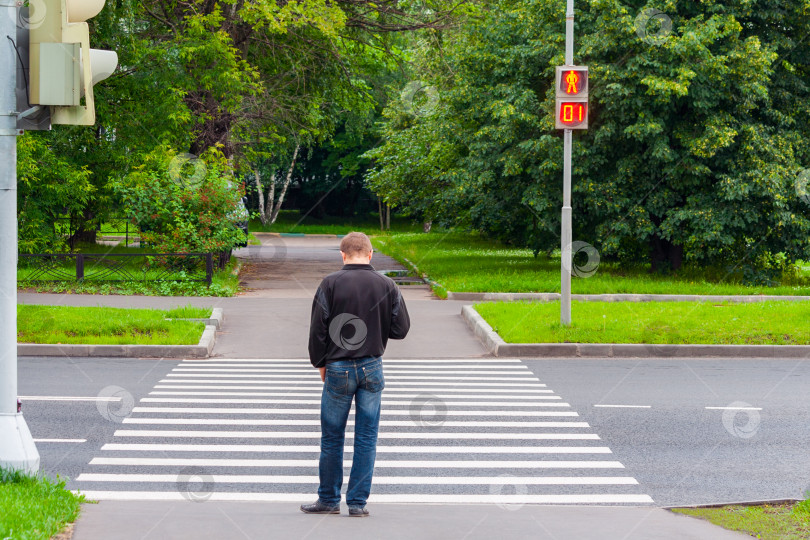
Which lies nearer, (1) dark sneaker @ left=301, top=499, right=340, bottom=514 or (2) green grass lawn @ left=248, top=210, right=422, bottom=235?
(1) dark sneaker @ left=301, top=499, right=340, bottom=514

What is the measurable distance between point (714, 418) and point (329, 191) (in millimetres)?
69292

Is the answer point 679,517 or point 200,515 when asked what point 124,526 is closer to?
point 200,515

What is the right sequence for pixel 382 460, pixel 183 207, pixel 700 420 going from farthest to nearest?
pixel 183 207 < pixel 700 420 < pixel 382 460

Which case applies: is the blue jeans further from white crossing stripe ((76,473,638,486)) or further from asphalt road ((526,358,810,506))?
asphalt road ((526,358,810,506))

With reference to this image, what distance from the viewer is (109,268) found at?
857 inches

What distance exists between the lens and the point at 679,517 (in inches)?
240

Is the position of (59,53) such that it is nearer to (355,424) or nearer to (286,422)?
(355,424)

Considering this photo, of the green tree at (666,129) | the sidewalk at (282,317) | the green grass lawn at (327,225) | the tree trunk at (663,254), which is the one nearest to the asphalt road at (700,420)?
the sidewalk at (282,317)

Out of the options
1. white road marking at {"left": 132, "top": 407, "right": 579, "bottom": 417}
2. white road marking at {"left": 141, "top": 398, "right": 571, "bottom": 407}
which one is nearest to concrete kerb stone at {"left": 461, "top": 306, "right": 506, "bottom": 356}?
white road marking at {"left": 141, "top": 398, "right": 571, "bottom": 407}

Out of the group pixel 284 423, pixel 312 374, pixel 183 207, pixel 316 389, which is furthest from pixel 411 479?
pixel 183 207

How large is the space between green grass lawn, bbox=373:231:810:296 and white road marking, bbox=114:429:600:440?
12333 mm

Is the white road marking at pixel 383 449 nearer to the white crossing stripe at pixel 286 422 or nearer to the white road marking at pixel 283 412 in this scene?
the white crossing stripe at pixel 286 422

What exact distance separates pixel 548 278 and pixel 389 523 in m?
18.3

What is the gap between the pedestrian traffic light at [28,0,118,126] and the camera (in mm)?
6184
